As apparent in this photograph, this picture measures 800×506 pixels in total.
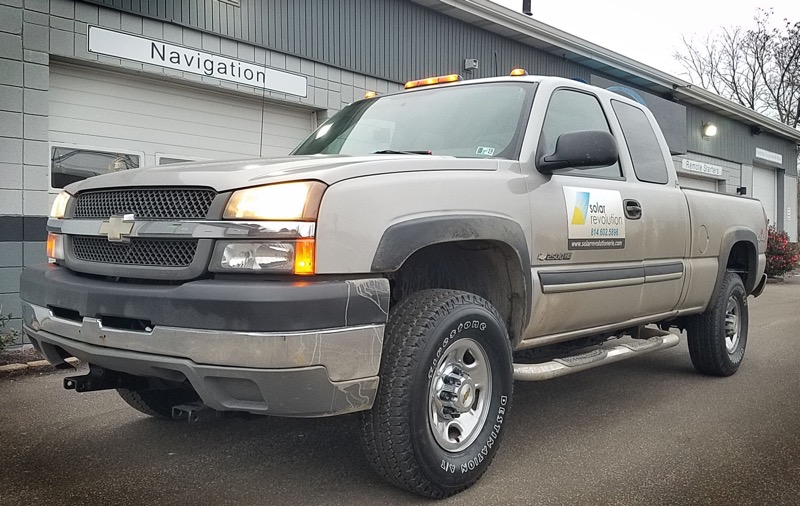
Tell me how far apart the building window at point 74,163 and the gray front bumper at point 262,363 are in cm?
492

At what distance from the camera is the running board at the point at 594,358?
11.5 feet

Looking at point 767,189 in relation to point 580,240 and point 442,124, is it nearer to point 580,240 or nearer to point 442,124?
point 580,240

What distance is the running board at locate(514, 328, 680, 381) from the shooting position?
3.51 meters

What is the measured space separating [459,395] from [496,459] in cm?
64

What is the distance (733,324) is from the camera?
18.9 ft

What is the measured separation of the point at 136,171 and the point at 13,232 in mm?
4280

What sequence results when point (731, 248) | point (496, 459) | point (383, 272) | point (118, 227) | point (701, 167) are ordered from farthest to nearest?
point (701, 167) → point (731, 248) → point (496, 459) → point (118, 227) → point (383, 272)

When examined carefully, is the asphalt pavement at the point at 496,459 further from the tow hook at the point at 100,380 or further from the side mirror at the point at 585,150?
the side mirror at the point at 585,150

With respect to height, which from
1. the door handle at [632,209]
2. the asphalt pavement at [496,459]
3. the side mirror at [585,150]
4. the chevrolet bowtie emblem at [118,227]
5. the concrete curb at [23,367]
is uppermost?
the side mirror at [585,150]

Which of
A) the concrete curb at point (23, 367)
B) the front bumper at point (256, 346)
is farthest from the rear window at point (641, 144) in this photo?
the concrete curb at point (23, 367)

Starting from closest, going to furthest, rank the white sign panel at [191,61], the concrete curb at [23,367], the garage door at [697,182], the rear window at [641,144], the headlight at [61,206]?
the headlight at [61,206] → the rear window at [641,144] → the concrete curb at [23,367] → the white sign panel at [191,61] → the garage door at [697,182]

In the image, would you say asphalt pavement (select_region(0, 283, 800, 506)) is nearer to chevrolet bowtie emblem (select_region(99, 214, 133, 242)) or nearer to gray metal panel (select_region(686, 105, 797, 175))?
chevrolet bowtie emblem (select_region(99, 214, 133, 242))

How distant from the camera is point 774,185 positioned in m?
24.3

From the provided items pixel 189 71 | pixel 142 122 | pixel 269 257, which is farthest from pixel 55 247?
pixel 189 71
